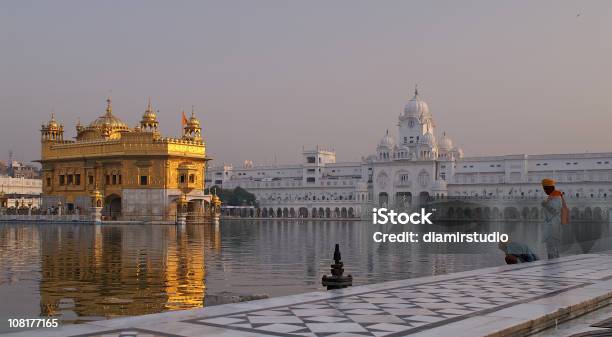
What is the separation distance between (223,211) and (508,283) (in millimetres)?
95233

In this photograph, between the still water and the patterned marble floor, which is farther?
the still water

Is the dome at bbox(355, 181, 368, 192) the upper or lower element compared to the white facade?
lower

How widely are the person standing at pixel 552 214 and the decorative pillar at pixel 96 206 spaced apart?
132 ft

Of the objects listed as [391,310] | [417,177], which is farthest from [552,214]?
[417,177]

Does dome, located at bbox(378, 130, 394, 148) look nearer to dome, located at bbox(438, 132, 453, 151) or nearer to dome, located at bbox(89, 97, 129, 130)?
dome, located at bbox(438, 132, 453, 151)

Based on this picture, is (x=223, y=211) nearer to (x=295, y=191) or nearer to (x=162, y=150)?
(x=295, y=191)

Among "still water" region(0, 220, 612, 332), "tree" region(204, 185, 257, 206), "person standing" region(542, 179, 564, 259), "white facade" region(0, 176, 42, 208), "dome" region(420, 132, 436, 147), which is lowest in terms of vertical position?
"still water" region(0, 220, 612, 332)

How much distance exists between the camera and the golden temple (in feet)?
187

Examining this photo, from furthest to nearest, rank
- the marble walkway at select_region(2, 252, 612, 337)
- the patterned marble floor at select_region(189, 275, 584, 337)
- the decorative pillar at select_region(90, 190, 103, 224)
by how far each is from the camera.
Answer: the decorative pillar at select_region(90, 190, 103, 224)
the patterned marble floor at select_region(189, 275, 584, 337)
the marble walkway at select_region(2, 252, 612, 337)

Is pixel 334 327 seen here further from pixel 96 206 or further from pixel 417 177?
pixel 417 177

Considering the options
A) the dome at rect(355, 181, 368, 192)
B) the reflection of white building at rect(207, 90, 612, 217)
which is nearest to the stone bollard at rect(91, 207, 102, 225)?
the reflection of white building at rect(207, 90, 612, 217)

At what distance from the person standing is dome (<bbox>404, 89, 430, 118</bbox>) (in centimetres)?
9828

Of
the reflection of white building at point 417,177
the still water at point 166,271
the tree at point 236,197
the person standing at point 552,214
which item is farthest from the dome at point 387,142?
the person standing at point 552,214

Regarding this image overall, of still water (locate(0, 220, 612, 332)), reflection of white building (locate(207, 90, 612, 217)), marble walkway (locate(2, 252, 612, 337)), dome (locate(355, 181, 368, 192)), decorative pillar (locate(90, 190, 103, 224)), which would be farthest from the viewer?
dome (locate(355, 181, 368, 192))
